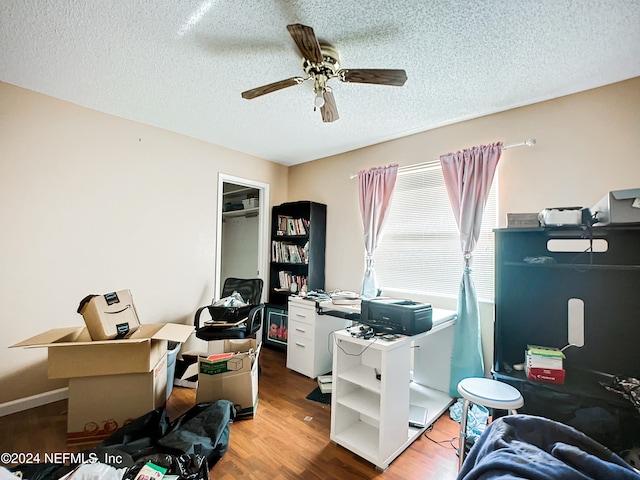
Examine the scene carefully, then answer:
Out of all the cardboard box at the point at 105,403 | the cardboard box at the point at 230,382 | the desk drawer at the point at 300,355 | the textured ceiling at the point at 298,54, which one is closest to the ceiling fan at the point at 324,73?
the textured ceiling at the point at 298,54

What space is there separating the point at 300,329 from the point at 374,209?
1.50 meters

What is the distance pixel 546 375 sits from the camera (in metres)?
1.63

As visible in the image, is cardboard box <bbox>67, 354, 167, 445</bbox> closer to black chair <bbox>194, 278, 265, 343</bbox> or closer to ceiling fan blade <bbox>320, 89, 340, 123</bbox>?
black chair <bbox>194, 278, 265, 343</bbox>

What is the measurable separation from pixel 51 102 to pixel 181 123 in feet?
3.15

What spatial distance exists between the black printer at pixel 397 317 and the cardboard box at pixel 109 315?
5.53 feet

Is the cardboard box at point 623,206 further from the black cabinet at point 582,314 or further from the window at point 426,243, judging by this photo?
the window at point 426,243

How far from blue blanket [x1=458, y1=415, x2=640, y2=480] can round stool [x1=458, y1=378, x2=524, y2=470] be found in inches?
31.7

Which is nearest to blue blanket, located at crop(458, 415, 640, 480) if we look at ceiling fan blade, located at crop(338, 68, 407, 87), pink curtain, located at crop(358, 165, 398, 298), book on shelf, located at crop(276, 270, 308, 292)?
ceiling fan blade, located at crop(338, 68, 407, 87)

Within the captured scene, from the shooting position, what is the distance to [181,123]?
285cm

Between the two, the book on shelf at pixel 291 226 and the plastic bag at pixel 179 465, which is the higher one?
the book on shelf at pixel 291 226

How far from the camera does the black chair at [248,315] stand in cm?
271

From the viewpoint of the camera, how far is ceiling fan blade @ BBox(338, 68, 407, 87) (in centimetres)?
166

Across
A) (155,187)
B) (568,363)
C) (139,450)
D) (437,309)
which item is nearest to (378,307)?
(437,309)

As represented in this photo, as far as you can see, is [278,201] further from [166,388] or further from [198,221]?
[166,388]
